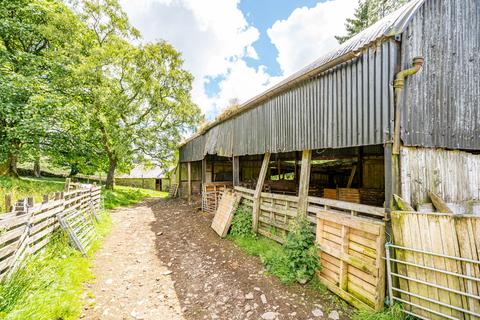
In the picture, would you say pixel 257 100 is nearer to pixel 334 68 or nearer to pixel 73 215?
pixel 334 68

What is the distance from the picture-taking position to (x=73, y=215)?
6.26m

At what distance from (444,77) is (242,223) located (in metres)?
6.40

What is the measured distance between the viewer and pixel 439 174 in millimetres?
4055

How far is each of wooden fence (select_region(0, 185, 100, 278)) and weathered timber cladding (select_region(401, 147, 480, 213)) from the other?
6.57 m

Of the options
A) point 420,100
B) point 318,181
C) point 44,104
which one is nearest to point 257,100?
point 420,100

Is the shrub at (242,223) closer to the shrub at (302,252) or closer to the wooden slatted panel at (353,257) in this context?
the shrub at (302,252)

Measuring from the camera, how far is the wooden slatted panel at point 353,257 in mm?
3412

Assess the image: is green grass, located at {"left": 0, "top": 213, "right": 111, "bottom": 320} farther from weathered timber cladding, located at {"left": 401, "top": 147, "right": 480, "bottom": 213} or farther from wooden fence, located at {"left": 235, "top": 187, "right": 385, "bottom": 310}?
weathered timber cladding, located at {"left": 401, "top": 147, "right": 480, "bottom": 213}

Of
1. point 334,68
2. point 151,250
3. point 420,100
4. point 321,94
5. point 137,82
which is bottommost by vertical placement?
point 151,250

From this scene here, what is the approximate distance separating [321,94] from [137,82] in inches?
584

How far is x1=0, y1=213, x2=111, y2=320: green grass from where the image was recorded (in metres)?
2.82

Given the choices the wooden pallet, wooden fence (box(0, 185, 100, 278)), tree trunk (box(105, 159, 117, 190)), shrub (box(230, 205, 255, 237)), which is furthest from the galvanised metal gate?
tree trunk (box(105, 159, 117, 190))

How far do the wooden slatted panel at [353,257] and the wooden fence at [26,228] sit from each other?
5.45 m

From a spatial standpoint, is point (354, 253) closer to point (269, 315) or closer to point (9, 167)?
point (269, 315)
